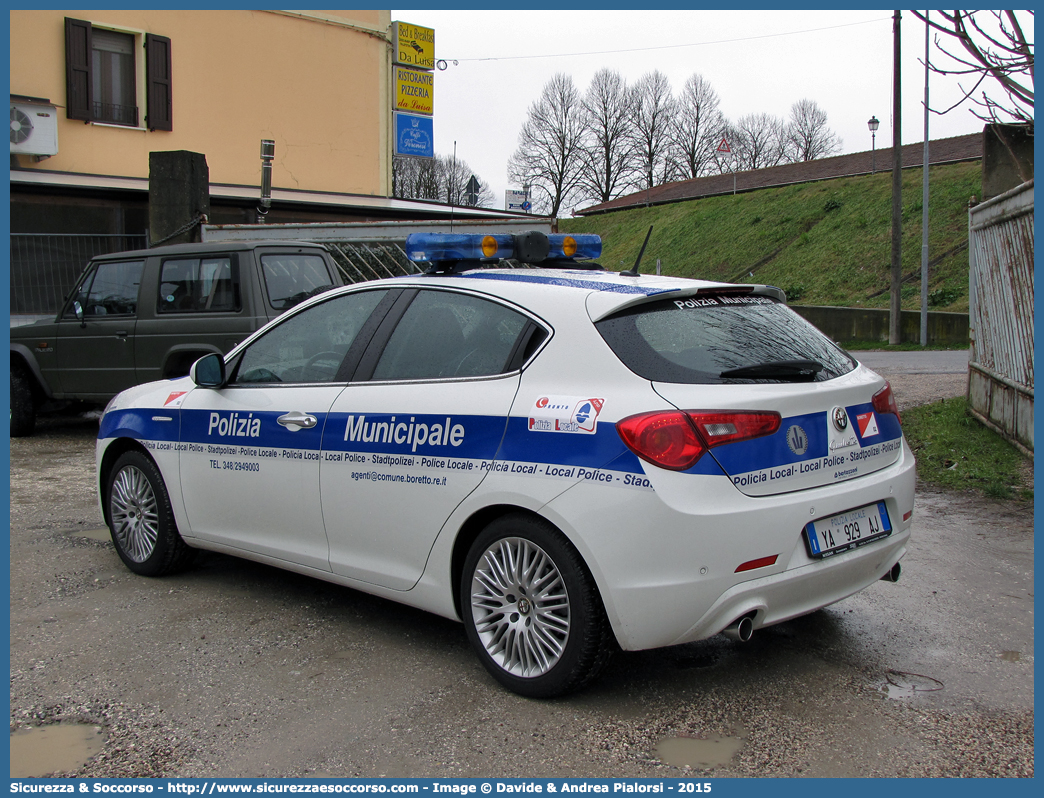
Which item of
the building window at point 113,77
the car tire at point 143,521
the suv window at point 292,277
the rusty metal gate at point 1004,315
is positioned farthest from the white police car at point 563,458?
the building window at point 113,77

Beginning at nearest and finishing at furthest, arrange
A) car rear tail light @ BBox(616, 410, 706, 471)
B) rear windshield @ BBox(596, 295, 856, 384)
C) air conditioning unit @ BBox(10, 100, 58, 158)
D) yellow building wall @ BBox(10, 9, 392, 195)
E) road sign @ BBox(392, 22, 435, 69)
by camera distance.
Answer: car rear tail light @ BBox(616, 410, 706, 471)
rear windshield @ BBox(596, 295, 856, 384)
air conditioning unit @ BBox(10, 100, 58, 158)
yellow building wall @ BBox(10, 9, 392, 195)
road sign @ BBox(392, 22, 435, 69)

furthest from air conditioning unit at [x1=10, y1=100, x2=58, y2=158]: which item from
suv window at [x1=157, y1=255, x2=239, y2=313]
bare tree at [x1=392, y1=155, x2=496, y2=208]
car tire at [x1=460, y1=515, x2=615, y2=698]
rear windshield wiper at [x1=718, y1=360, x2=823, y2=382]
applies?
bare tree at [x1=392, y1=155, x2=496, y2=208]

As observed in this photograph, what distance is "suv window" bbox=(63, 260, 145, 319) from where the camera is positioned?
30.2 feet

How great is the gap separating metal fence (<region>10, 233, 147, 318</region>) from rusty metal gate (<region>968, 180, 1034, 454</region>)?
39.7 ft

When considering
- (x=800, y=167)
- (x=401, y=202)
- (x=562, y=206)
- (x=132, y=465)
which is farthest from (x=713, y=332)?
(x=562, y=206)

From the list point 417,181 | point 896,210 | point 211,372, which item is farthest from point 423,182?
point 211,372

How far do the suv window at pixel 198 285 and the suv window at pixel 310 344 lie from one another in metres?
3.85

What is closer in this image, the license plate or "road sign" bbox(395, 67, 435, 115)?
the license plate

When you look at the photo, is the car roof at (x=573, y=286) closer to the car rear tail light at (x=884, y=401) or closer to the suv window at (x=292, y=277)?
the car rear tail light at (x=884, y=401)

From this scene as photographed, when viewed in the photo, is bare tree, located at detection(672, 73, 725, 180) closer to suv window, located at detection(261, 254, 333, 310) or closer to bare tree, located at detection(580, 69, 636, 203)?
bare tree, located at detection(580, 69, 636, 203)

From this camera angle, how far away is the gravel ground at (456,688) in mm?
3086

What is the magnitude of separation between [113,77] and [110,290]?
36.2 feet

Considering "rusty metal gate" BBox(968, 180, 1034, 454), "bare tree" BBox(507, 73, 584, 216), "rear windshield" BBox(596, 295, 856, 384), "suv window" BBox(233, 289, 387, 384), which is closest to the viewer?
"rear windshield" BBox(596, 295, 856, 384)

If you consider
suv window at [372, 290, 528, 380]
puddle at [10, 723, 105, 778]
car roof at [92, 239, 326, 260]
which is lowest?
puddle at [10, 723, 105, 778]
